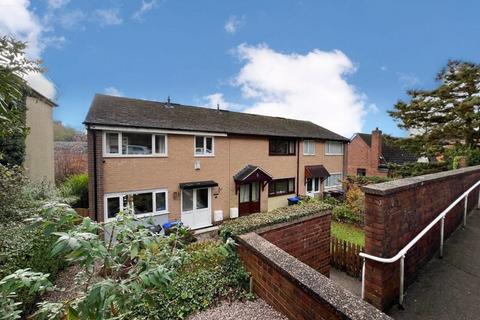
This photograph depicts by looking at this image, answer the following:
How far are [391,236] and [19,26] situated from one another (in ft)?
26.0

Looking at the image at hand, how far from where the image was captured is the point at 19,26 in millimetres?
4852

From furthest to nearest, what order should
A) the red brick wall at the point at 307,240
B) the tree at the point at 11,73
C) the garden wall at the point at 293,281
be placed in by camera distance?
the red brick wall at the point at 307,240 → the tree at the point at 11,73 → the garden wall at the point at 293,281

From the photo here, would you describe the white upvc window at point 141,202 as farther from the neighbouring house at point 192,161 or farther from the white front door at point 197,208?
the white front door at point 197,208

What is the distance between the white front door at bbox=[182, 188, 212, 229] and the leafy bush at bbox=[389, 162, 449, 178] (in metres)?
14.0

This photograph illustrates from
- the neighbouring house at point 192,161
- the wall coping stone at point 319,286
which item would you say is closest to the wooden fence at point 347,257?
the wall coping stone at point 319,286

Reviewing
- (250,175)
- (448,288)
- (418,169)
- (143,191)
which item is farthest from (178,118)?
(418,169)

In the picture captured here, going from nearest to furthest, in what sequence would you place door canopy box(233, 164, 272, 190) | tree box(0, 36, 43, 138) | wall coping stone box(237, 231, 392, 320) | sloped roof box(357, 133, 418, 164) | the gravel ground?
1. wall coping stone box(237, 231, 392, 320)
2. the gravel ground
3. tree box(0, 36, 43, 138)
4. door canopy box(233, 164, 272, 190)
5. sloped roof box(357, 133, 418, 164)

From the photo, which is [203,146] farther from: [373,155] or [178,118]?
[373,155]

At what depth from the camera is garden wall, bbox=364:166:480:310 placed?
2.95 m

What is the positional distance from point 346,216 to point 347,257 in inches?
255

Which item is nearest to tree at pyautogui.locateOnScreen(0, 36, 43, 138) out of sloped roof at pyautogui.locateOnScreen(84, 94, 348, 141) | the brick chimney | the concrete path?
sloped roof at pyautogui.locateOnScreen(84, 94, 348, 141)

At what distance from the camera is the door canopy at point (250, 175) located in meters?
13.9

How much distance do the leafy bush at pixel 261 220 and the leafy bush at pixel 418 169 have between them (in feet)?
44.1

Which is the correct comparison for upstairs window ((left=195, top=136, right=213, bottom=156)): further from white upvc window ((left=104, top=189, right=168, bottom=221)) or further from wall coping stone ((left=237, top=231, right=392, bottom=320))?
wall coping stone ((left=237, top=231, right=392, bottom=320))
